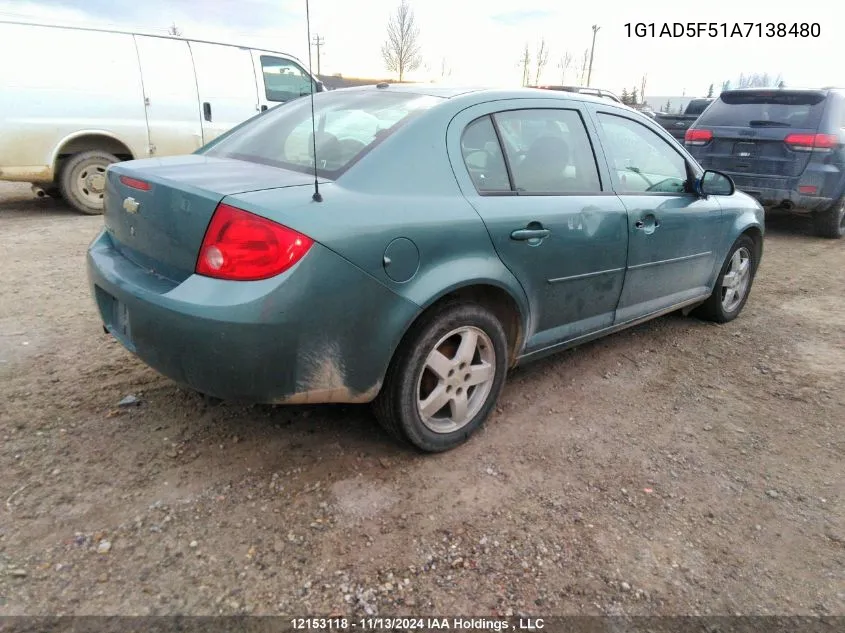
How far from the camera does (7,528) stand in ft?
6.86

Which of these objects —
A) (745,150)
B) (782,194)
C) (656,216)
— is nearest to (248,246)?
(656,216)

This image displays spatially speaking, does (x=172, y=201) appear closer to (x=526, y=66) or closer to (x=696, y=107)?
(x=696, y=107)

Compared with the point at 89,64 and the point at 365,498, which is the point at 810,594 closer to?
the point at 365,498

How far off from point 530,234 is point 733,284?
2.53 m

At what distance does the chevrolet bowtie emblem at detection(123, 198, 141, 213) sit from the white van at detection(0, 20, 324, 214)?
527 cm

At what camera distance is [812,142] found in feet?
22.4

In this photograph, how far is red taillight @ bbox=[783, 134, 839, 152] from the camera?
22.3 ft

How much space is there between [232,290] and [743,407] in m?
2.74

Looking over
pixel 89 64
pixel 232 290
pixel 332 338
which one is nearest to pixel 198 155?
pixel 232 290

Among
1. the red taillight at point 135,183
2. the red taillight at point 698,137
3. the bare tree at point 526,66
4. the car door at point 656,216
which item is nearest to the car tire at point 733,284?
the car door at point 656,216

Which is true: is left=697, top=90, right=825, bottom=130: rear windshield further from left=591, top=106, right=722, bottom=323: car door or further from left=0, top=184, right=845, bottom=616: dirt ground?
left=0, top=184, right=845, bottom=616: dirt ground

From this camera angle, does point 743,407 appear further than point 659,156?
No

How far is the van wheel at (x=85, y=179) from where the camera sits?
699 cm

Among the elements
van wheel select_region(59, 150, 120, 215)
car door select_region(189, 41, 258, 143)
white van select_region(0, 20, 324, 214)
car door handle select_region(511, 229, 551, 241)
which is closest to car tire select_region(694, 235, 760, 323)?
car door handle select_region(511, 229, 551, 241)
